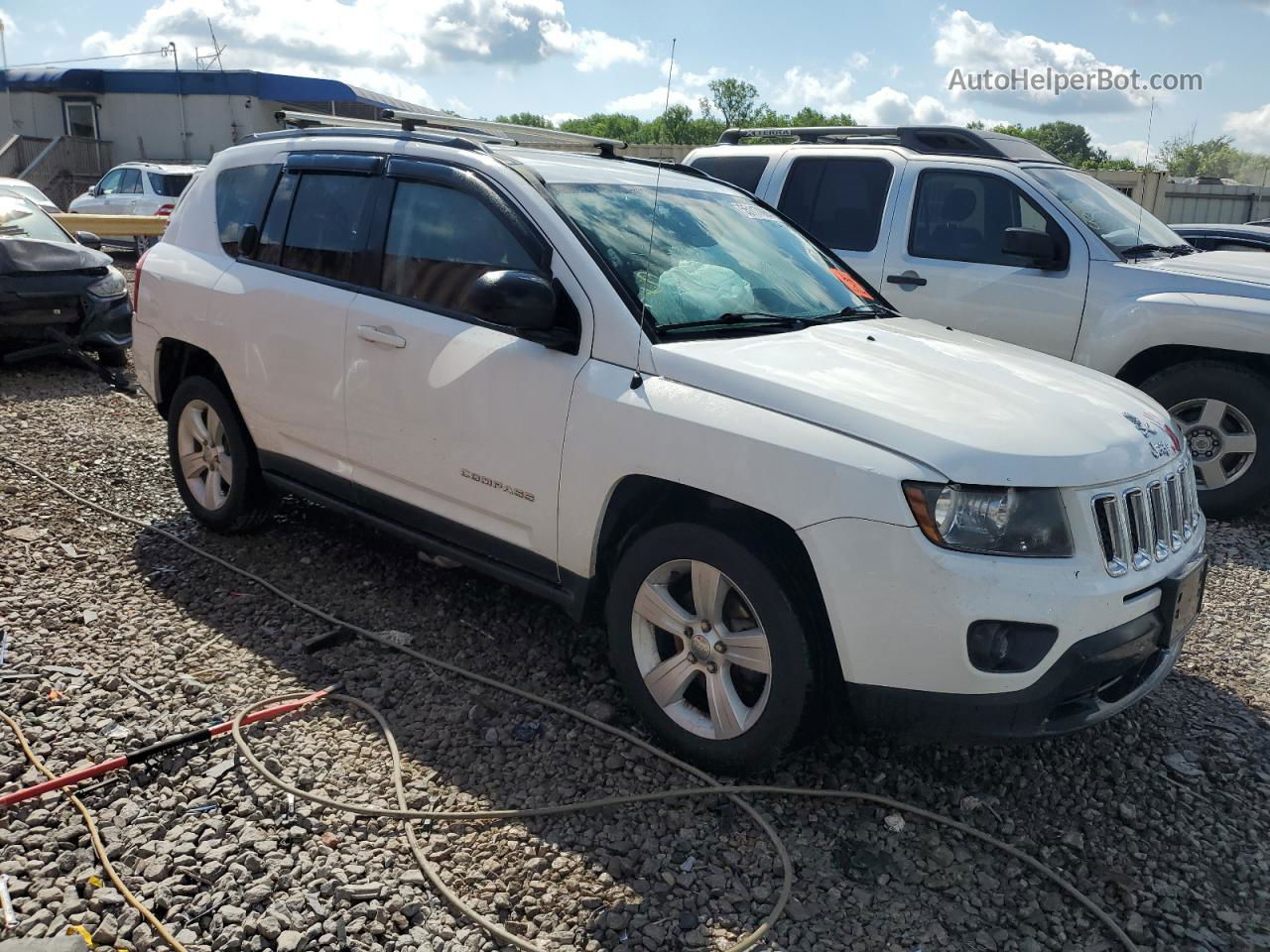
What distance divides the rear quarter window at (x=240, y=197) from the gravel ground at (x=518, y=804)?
164cm

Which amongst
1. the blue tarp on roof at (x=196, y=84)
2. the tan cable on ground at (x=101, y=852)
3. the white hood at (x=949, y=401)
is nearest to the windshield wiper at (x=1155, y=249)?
the white hood at (x=949, y=401)

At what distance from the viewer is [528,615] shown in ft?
14.8

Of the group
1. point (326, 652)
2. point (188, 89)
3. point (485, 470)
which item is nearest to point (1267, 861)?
→ point (485, 470)

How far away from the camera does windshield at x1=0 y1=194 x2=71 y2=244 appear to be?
884cm

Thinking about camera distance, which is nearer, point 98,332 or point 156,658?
point 156,658

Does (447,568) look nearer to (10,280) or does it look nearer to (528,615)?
(528,615)

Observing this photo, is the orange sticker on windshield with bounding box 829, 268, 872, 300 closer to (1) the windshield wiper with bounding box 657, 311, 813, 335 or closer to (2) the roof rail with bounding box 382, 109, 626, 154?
(1) the windshield wiper with bounding box 657, 311, 813, 335

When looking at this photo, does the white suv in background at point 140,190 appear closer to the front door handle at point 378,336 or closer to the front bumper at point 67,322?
the front bumper at point 67,322

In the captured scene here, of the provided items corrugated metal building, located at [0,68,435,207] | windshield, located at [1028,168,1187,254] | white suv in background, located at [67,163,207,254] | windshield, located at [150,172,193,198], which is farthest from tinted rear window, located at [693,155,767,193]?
corrugated metal building, located at [0,68,435,207]

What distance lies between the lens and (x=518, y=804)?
10.5 ft

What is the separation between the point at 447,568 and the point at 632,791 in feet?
6.56

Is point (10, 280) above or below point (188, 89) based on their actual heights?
below

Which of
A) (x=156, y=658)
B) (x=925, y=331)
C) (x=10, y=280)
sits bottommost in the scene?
(x=156, y=658)

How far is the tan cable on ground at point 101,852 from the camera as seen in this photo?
8.55 feet
